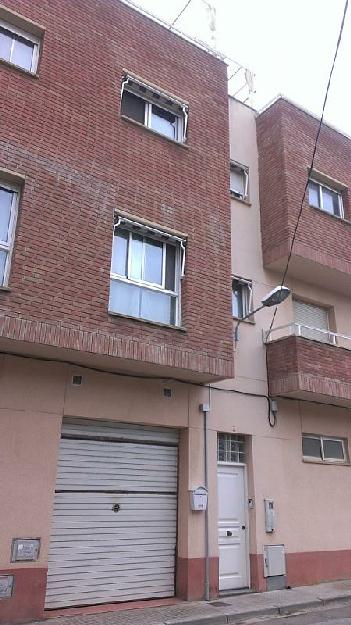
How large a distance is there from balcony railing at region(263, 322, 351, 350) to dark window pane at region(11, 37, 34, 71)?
21.6 feet

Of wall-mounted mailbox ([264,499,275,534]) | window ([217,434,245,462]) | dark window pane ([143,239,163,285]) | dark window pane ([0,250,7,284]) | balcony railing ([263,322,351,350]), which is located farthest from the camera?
balcony railing ([263,322,351,350])

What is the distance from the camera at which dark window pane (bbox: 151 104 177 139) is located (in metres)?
9.91

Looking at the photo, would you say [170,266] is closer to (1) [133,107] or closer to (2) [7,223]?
(2) [7,223]

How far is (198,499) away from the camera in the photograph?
8547mm

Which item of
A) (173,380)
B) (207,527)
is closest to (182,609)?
(207,527)

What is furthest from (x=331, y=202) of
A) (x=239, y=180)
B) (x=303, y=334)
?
(x=303, y=334)

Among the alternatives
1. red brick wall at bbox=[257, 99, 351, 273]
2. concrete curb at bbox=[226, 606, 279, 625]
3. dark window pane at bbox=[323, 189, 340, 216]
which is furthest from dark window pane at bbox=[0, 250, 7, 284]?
dark window pane at bbox=[323, 189, 340, 216]

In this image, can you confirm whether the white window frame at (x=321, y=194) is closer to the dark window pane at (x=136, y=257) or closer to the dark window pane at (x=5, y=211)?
the dark window pane at (x=136, y=257)

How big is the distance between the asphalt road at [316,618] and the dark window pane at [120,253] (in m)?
5.57

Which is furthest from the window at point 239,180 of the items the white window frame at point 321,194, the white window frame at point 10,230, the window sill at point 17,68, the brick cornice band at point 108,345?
the white window frame at point 10,230

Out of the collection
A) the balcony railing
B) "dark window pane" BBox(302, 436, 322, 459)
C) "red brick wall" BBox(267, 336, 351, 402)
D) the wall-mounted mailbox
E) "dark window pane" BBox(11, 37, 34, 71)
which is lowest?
the wall-mounted mailbox

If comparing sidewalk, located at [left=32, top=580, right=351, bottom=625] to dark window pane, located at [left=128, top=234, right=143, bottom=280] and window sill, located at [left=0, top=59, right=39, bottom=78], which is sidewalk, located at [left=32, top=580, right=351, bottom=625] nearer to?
dark window pane, located at [left=128, top=234, right=143, bottom=280]

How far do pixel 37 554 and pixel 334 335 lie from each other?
24.7 feet

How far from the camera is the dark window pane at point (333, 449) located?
436 inches
